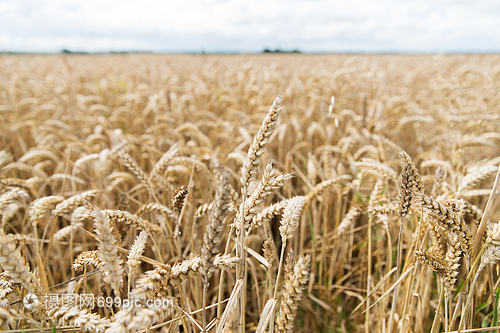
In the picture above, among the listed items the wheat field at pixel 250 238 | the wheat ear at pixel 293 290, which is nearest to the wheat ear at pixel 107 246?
the wheat field at pixel 250 238

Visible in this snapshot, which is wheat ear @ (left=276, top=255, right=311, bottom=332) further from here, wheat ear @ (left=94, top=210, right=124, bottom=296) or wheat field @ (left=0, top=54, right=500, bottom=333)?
wheat ear @ (left=94, top=210, right=124, bottom=296)

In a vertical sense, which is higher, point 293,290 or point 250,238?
point 293,290

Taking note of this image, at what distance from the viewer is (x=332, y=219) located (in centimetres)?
204

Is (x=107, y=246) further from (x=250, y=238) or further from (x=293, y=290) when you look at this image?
(x=250, y=238)

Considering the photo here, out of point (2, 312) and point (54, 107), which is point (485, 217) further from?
point (54, 107)

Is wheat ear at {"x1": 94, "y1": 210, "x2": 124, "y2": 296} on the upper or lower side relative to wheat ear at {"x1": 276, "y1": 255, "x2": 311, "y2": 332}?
upper

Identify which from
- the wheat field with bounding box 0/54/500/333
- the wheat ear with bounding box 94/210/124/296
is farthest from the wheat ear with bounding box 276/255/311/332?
the wheat ear with bounding box 94/210/124/296

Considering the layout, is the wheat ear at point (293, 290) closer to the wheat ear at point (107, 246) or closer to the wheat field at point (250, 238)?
the wheat field at point (250, 238)

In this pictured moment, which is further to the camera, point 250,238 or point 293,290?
point 250,238

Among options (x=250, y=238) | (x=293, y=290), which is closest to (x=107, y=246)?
(x=293, y=290)

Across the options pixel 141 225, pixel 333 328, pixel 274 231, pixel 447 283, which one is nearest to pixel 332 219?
pixel 274 231

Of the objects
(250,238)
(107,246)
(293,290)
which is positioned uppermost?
(107,246)

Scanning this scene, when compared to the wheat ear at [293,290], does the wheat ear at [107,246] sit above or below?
above

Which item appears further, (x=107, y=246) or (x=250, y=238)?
(x=250, y=238)
